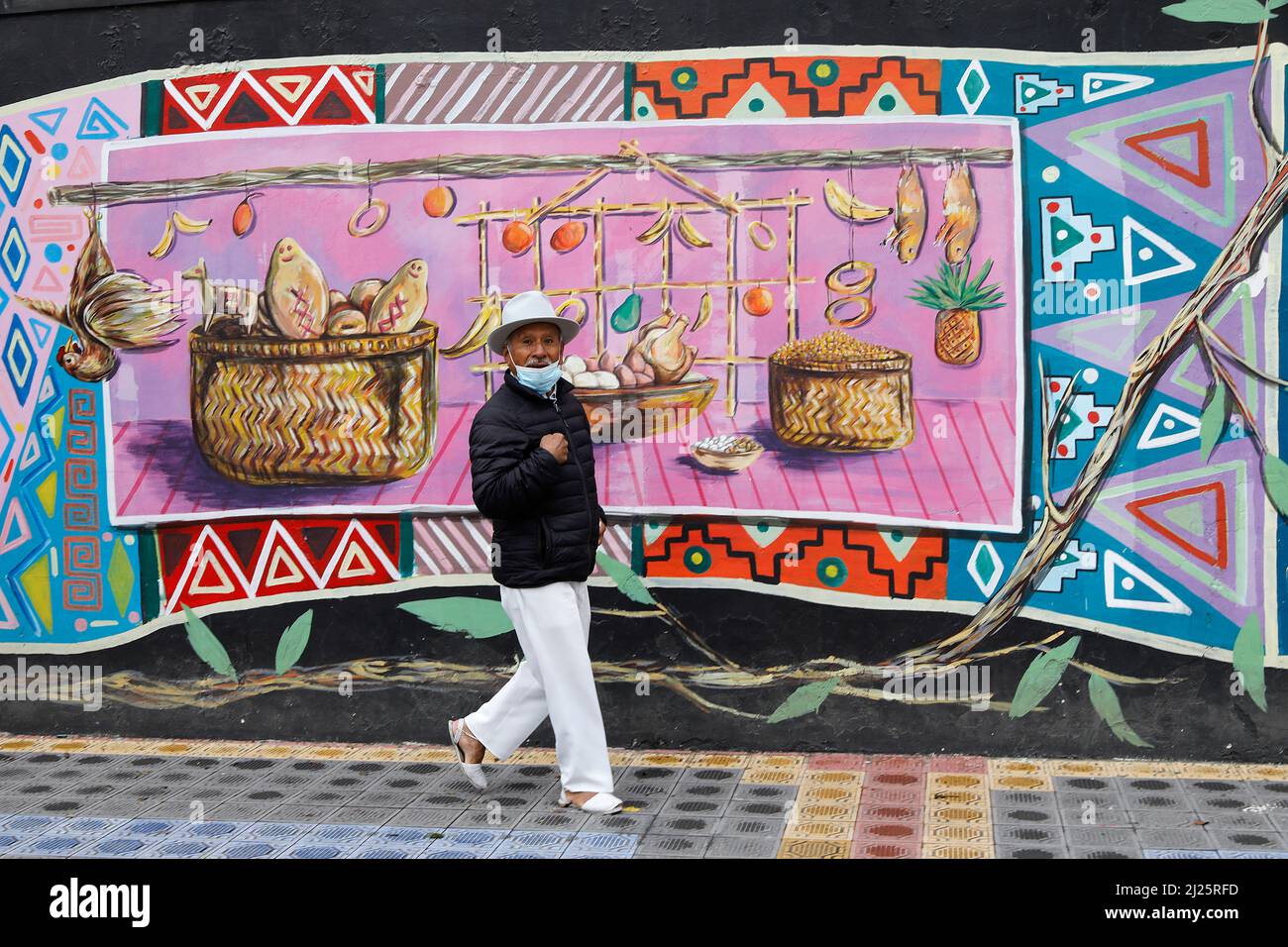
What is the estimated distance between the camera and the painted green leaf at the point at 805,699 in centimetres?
621

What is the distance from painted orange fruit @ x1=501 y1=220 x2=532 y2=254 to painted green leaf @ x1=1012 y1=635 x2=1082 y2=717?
2819 millimetres

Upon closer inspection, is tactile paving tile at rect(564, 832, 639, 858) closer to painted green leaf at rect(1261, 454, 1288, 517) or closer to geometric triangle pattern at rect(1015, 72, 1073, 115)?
painted green leaf at rect(1261, 454, 1288, 517)

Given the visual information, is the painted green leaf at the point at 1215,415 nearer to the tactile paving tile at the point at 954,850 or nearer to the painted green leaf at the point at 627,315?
the tactile paving tile at the point at 954,850

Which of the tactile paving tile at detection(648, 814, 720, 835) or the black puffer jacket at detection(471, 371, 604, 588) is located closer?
the tactile paving tile at detection(648, 814, 720, 835)

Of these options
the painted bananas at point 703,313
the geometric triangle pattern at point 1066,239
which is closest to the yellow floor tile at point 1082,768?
the geometric triangle pattern at point 1066,239

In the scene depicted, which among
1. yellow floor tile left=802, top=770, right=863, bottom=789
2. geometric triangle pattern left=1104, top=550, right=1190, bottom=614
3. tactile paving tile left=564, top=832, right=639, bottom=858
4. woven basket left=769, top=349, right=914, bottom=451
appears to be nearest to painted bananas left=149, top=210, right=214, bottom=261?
woven basket left=769, top=349, right=914, bottom=451

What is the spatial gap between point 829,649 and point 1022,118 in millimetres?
2358

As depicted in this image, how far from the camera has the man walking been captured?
5.41 m

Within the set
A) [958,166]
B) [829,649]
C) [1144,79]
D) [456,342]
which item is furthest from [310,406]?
[1144,79]

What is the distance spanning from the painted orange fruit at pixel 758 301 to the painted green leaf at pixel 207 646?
9.30 ft

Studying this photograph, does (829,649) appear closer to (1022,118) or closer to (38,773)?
(1022,118)

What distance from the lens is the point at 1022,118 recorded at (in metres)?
6.05

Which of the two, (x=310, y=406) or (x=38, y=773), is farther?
(x=310, y=406)

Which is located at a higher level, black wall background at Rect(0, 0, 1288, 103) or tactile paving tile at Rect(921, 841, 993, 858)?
black wall background at Rect(0, 0, 1288, 103)
